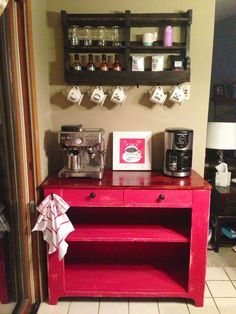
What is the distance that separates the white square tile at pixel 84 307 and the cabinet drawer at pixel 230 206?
4.51ft

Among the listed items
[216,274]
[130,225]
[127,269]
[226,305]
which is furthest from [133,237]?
[216,274]

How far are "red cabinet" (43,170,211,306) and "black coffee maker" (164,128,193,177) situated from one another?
76mm

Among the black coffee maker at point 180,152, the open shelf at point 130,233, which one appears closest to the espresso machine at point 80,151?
the open shelf at point 130,233

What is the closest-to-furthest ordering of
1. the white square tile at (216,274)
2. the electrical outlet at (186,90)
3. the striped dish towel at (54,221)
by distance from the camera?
the striped dish towel at (54,221) < the electrical outlet at (186,90) < the white square tile at (216,274)

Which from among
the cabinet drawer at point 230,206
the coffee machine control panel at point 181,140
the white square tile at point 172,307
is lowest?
the white square tile at point 172,307

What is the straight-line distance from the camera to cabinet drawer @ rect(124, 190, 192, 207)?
1641 mm

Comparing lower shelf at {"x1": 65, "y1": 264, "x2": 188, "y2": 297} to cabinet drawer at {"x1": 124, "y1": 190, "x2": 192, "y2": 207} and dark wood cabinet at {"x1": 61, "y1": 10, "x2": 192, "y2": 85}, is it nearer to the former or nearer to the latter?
cabinet drawer at {"x1": 124, "y1": 190, "x2": 192, "y2": 207}

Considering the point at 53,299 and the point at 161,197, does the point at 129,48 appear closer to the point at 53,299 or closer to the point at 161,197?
the point at 161,197

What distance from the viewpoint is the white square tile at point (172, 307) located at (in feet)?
5.71

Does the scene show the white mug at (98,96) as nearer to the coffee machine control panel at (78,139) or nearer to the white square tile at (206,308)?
the coffee machine control panel at (78,139)

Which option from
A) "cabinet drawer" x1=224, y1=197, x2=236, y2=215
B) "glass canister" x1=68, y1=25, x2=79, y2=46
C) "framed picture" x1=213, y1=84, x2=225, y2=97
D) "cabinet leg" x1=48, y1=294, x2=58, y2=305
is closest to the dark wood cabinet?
"glass canister" x1=68, y1=25, x2=79, y2=46

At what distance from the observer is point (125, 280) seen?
186 cm

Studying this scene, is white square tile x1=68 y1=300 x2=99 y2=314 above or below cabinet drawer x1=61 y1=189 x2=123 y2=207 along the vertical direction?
below

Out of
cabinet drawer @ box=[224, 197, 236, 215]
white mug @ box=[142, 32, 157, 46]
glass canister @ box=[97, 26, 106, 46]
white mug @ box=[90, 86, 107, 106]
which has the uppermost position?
glass canister @ box=[97, 26, 106, 46]
